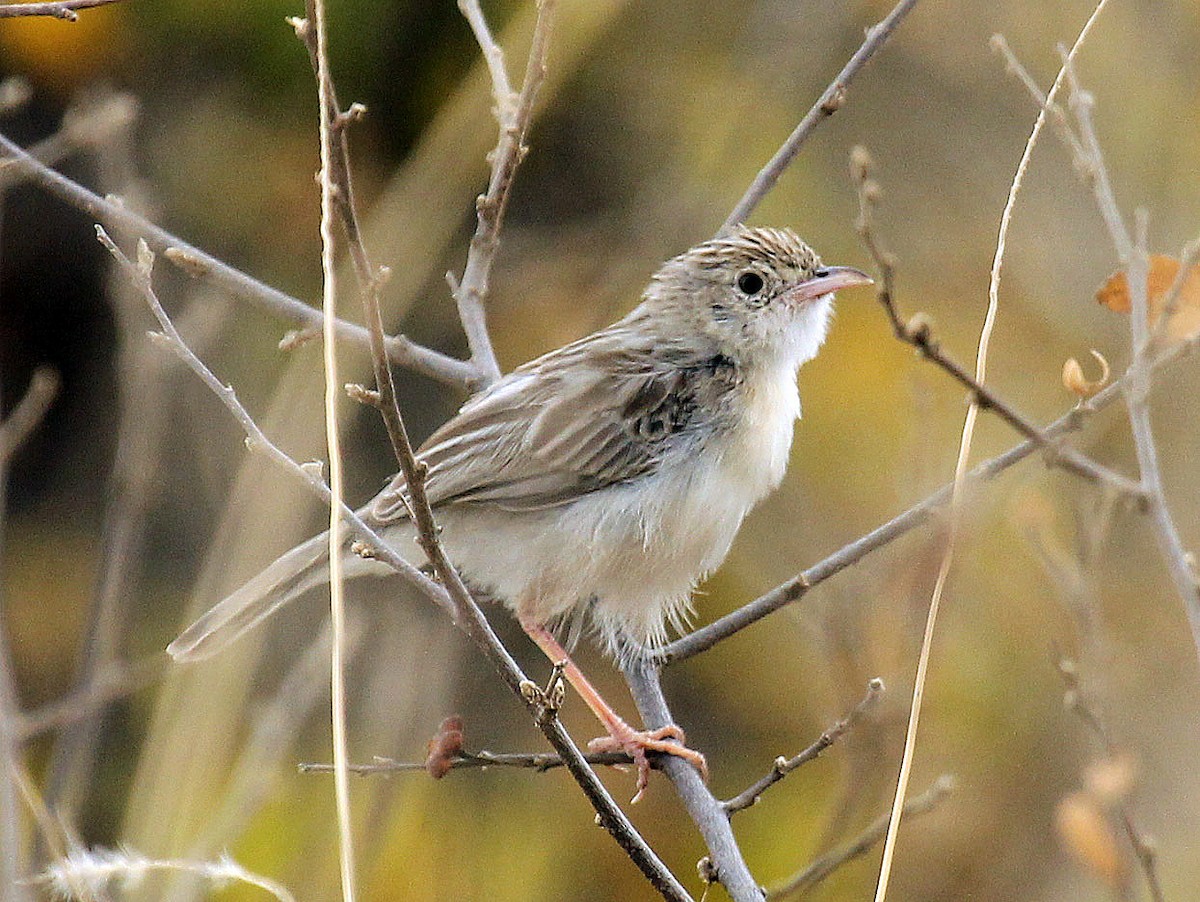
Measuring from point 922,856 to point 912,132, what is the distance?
362 centimetres

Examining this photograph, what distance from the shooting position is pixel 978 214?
776 cm

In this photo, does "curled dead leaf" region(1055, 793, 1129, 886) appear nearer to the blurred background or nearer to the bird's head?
the bird's head

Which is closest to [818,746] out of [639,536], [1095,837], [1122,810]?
[1095,837]

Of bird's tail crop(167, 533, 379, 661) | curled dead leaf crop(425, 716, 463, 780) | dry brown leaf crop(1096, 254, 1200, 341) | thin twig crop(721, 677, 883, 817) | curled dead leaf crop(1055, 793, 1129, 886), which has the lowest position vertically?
bird's tail crop(167, 533, 379, 661)

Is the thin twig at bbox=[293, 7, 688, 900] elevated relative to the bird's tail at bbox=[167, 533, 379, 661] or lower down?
elevated

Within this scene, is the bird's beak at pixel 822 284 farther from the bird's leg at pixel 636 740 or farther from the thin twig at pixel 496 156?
the bird's leg at pixel 636 740

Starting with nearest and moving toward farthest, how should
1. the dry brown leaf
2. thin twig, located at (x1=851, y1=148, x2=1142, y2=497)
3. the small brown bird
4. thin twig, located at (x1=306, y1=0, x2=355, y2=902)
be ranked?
thin twig, located at (x1=851, y1=148, x2=1142, y2=497) < thin twig, located at (x1=306, y1=0, x2=355, y2=902) < the dry brown leaf < the small brown bird

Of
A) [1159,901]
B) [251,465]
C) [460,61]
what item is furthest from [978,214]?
[1159,901]

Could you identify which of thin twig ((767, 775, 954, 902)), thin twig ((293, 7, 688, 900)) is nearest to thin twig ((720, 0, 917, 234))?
thin twig ((293, 7, 688, 900))

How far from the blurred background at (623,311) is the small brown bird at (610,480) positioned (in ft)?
5.08

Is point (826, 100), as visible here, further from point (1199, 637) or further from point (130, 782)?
point (130, 782)

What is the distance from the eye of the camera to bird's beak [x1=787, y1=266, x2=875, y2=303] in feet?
15.5

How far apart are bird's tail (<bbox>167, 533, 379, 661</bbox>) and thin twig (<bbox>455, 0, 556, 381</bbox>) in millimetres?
767

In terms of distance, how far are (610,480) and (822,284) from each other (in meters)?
0.95
